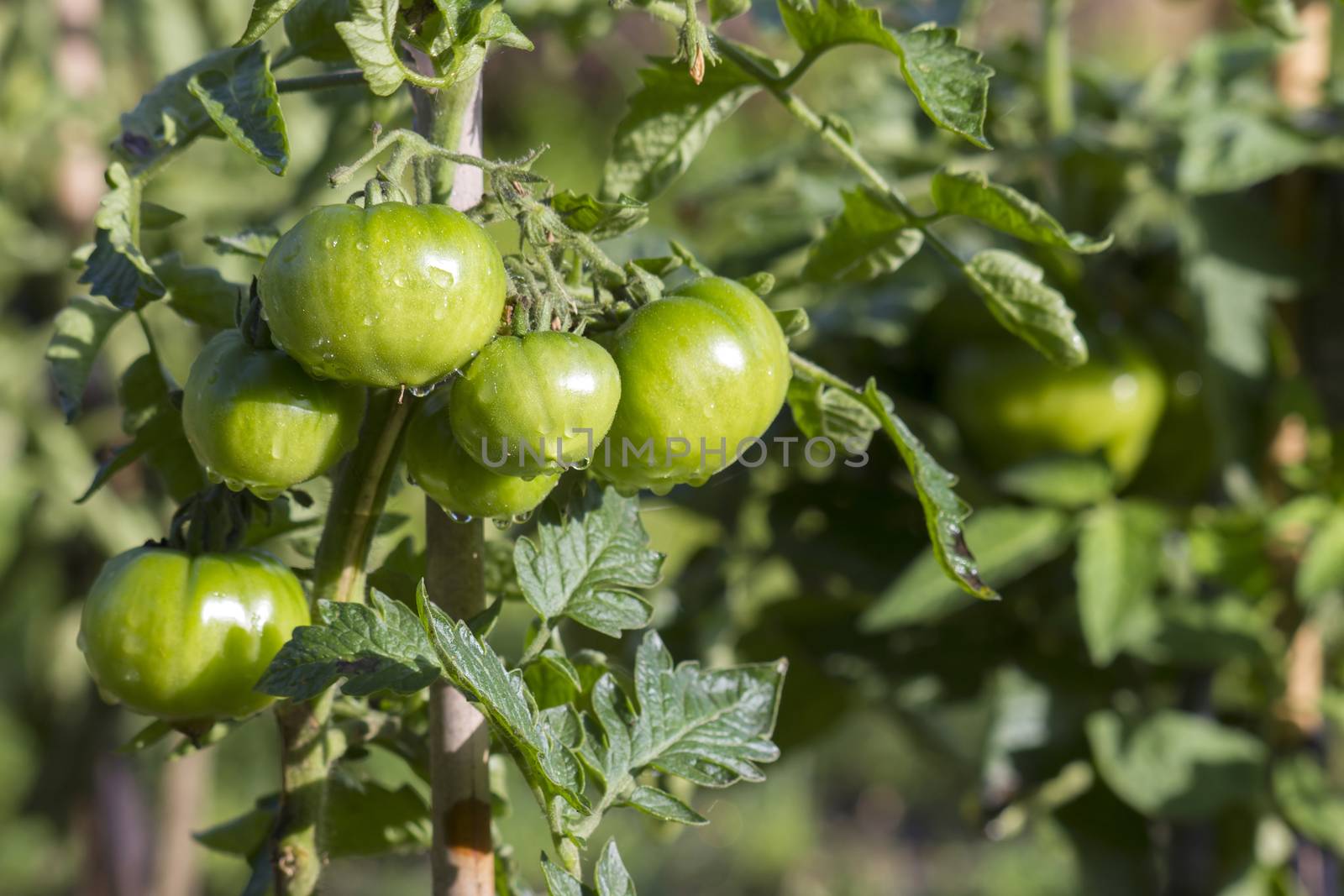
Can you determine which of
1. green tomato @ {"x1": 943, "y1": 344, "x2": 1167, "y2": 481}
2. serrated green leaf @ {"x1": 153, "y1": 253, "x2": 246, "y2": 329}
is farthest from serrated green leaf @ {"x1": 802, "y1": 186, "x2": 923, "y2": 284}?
green tomato @ {"x1": 943, "y1": 344, "x2": 1167, "y2": 481}

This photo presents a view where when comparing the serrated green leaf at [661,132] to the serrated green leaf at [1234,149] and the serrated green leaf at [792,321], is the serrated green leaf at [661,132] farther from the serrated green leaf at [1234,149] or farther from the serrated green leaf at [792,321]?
the serrated green leaf at [1234,149]

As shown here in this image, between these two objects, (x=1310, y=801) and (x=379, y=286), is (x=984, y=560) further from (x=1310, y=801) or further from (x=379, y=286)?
(x=379, y=286)

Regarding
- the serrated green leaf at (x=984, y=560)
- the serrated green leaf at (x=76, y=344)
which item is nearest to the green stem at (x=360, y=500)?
the serrated green leaf at (x=76, y=344)

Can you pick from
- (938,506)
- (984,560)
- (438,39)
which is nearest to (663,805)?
(938,506)

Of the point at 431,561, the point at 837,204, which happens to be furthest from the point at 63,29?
the point at 431,561

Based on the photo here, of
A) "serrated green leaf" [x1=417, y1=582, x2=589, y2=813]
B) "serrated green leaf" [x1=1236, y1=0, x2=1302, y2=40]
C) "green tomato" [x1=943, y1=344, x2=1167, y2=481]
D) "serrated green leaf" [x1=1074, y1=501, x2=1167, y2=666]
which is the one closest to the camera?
"serrated green leaf" [x1=417, y1=582, x2=589, y2=813]

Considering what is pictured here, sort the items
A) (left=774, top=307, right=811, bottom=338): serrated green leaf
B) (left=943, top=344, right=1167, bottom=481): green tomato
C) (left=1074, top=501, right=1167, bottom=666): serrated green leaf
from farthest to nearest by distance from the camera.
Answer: (left=943, top=344, right=1167, bottom=481): green tomato < (left=1074, top=501, right=1167, bottom=666): serrated green leaf < (left=774, top=307, right=811, bottom=338): serrated green leaf

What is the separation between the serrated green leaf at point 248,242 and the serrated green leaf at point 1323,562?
59cm

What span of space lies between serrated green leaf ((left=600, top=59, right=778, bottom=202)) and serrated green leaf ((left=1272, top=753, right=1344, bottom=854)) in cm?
58

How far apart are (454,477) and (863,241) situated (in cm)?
20

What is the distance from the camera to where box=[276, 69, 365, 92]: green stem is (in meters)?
0.44

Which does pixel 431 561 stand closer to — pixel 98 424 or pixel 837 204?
pixel 837 204

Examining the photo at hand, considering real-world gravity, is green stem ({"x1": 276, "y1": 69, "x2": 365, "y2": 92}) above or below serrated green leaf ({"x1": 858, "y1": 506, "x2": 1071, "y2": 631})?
above

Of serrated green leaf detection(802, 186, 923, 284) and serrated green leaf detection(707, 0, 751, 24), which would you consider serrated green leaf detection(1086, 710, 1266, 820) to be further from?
serrated green leaf detection(707, 0, 751, 24)
